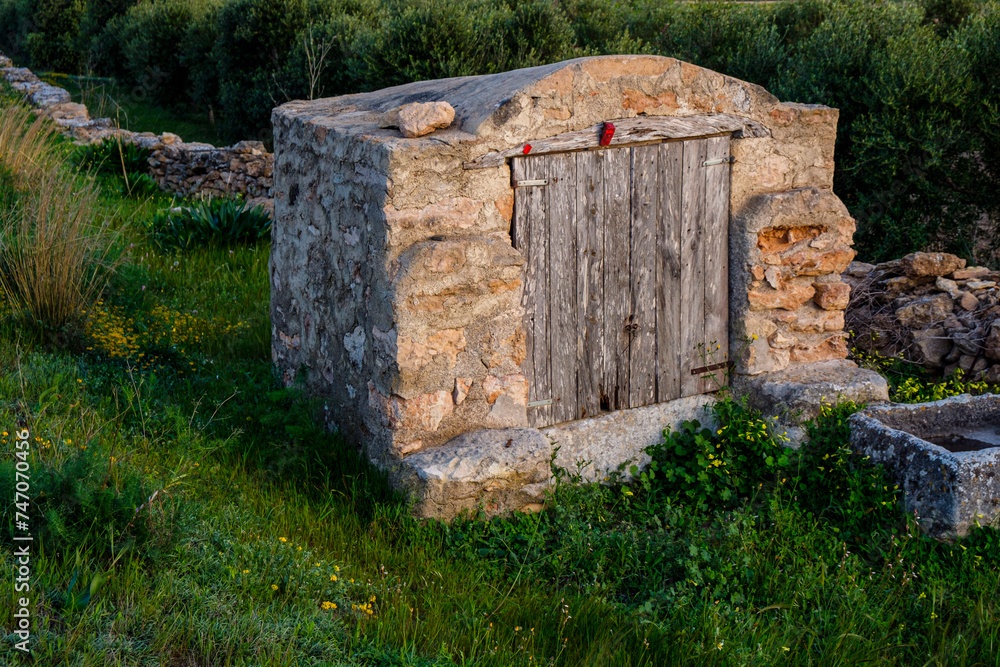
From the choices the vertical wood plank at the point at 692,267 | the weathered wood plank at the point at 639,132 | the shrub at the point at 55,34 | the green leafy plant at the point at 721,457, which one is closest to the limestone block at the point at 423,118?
the weathered wood plank at the point at 639,132

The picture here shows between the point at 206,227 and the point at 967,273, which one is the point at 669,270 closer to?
the point at 967,273

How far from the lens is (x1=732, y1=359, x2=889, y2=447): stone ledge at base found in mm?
4703

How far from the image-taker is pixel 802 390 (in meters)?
4.71

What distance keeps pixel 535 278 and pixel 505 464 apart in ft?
3.09

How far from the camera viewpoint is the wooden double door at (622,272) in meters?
4.32

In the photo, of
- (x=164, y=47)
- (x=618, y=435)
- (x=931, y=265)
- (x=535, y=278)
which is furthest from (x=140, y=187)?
(x=164, y=47)

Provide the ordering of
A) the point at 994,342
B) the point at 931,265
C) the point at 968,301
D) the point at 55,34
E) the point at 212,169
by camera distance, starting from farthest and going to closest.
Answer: the point at 55,34
the point at 212,169
the point at 931,265
the point at 968,301
the point at 994,342

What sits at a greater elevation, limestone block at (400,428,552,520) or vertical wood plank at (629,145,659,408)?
vertical wood plank at (629,145,659,408)

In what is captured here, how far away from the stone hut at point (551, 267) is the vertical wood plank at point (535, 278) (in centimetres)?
1

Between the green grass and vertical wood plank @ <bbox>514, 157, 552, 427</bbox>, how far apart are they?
39.3 ft

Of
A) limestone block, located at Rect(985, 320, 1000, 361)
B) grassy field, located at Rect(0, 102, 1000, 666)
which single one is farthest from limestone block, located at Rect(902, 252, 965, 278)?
grassy field, located at Rect(0, 102, 1000, 666)

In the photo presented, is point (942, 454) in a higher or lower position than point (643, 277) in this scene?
lower

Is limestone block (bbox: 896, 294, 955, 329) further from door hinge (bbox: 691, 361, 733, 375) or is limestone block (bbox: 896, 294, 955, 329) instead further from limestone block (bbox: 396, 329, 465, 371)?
limestone block (bbox: 396, 329, 465, 371)

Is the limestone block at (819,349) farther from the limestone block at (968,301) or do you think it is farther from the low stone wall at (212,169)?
the low stone wall at (212,169)
